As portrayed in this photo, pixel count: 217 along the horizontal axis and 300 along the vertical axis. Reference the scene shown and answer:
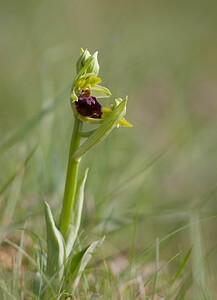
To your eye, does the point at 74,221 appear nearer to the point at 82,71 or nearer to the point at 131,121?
the point at 82,71

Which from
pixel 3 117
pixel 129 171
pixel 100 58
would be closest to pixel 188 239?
pixel 129 171

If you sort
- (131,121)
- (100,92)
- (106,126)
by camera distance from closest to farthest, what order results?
(106,126), (100,92), (131,121)

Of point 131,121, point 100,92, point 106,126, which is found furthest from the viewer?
point 131,121

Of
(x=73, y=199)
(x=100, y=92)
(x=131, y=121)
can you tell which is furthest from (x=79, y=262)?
(x=131, y=121)

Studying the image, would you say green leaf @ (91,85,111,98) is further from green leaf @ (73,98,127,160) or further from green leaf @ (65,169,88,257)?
green leaf @ (65,169,88,257)

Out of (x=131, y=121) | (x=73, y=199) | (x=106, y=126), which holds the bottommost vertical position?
(x=131, y=121)

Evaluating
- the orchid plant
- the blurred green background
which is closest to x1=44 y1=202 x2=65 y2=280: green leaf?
the orchid plant

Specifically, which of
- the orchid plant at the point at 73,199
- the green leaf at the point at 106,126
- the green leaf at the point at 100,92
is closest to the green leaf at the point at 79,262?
the orchid plant at the point at 73,199
